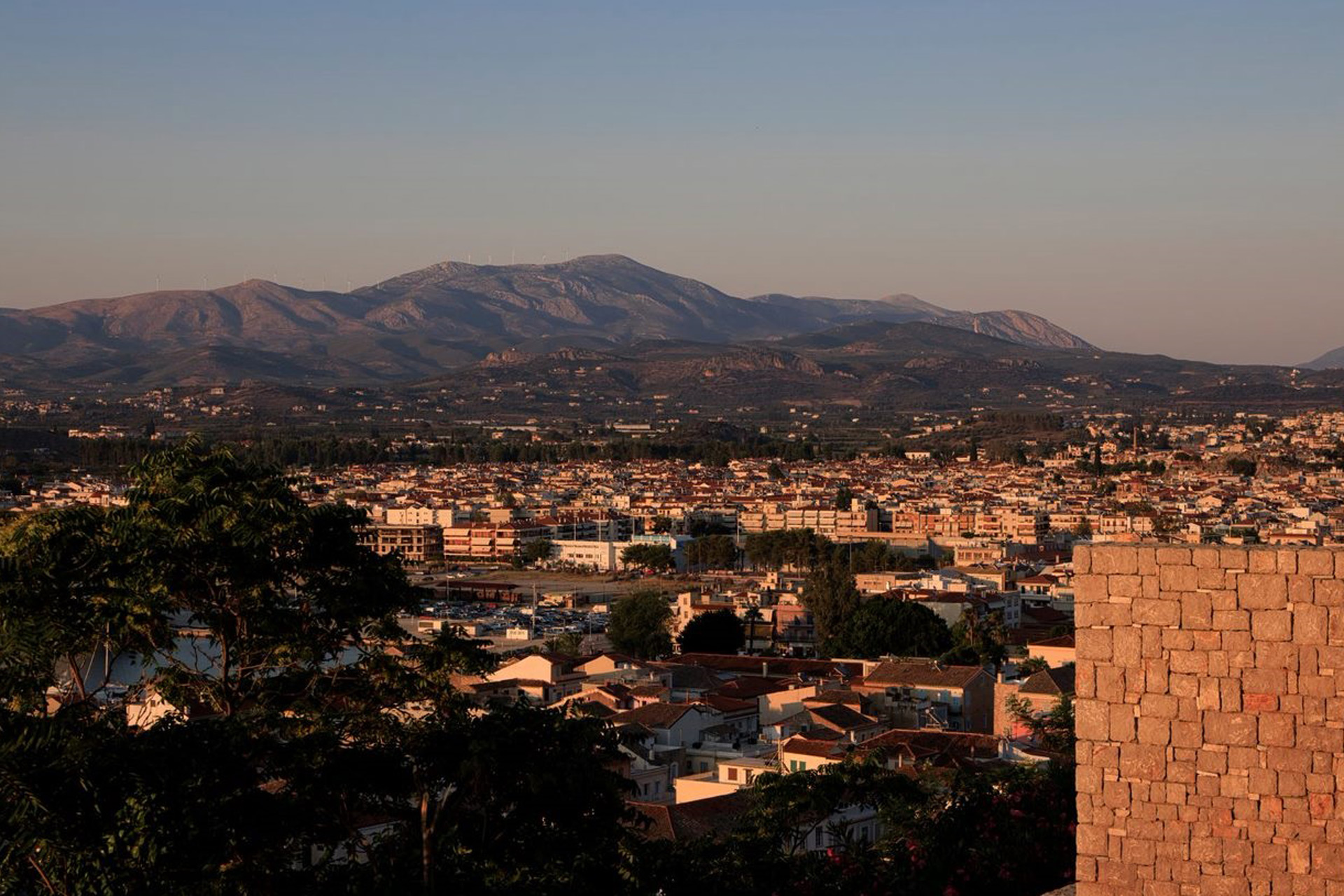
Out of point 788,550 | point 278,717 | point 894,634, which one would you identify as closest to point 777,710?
point 894,634

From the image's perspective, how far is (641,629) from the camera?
37844 mm

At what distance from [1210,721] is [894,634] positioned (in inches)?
1189

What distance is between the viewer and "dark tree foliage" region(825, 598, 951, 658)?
3512 cm

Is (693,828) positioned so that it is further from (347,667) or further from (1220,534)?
(1220,534)

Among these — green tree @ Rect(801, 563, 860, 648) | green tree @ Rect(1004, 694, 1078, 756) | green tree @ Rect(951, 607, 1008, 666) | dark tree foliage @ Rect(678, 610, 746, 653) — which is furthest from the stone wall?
green tree @ Rect(801, 563, 860, 648)

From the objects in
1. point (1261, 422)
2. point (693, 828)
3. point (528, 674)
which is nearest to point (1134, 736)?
point (693, 828)

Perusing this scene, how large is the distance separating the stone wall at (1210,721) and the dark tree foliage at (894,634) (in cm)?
2919

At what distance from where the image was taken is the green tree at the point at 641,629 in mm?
37469

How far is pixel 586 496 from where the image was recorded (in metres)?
86.9

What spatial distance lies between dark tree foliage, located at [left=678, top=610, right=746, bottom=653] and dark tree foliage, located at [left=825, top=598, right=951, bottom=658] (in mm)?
2422

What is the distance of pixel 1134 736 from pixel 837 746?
15358 mm

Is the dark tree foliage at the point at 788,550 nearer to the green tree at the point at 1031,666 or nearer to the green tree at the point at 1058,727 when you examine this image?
the green tree at the point at 1031,666

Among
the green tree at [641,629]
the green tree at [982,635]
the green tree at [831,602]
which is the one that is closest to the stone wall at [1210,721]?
the green tree at [982,635]

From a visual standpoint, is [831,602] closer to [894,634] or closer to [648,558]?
[894,634]
